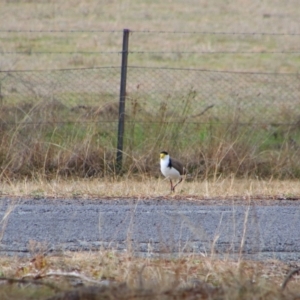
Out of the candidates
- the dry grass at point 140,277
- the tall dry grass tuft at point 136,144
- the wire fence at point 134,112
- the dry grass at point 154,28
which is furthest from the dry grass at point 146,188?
the dry grass at point 154,28

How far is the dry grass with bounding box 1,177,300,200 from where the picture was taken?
29.4 ft

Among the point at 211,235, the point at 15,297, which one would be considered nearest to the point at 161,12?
the point at 211,235

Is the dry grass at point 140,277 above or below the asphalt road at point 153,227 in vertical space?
above

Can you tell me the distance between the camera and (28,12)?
33.1 meters

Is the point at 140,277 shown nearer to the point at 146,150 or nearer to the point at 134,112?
the point at 146,150

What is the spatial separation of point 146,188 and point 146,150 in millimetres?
1745

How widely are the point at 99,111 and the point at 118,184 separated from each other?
1969mm

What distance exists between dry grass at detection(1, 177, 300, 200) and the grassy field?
→ 0.02 meters

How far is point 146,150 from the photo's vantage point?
1127 cm

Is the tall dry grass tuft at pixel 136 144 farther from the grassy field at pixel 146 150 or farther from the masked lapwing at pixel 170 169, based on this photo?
the masked lapwing at pixel 170 169

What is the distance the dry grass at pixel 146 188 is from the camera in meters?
8.96

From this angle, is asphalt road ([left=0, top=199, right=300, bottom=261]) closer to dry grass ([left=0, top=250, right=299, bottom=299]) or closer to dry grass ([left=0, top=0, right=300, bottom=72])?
dry grass ([left=0, top=250, right=299, bottom=299])

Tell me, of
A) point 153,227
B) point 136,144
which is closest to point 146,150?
point 136,144

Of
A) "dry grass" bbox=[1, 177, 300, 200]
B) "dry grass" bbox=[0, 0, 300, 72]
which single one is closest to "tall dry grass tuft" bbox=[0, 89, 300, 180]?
"dry grass" bbox=[1, 177, 300, 200]
